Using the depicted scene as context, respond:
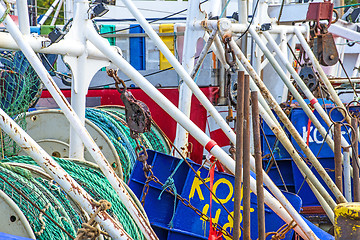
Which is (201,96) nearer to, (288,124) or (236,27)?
(288,124)

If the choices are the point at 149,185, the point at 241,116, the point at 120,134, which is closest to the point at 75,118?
the point at 241,116

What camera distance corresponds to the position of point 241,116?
13.2ft

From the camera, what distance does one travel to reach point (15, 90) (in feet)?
18.9

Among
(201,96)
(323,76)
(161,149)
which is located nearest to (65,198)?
(201,96)

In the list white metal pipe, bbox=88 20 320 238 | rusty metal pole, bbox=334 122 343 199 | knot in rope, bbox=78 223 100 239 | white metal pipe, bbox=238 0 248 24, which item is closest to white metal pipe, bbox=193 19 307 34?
white metal pipe, bbox=238 0 248 24

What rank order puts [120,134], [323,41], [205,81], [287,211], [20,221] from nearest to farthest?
[20,221] < [287,211] < [120,134] < [323,41] < [205,81]

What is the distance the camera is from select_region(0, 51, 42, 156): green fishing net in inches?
218

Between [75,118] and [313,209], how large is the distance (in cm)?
465

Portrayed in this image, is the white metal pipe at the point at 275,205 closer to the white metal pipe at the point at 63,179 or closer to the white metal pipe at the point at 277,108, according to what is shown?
the white metal pipe at the point at 277,108

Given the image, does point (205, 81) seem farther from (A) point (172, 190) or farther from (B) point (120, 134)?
(A) point (172, 190)

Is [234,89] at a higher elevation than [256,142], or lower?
higher

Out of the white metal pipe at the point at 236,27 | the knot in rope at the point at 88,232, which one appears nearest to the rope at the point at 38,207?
the knot in rope at the point at 88,232

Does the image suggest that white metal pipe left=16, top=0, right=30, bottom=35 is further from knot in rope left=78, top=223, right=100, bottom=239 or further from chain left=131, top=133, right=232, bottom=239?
knot in rope left=78, top=223, right=100, bottom=239

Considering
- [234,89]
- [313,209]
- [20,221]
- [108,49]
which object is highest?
[108,49]
